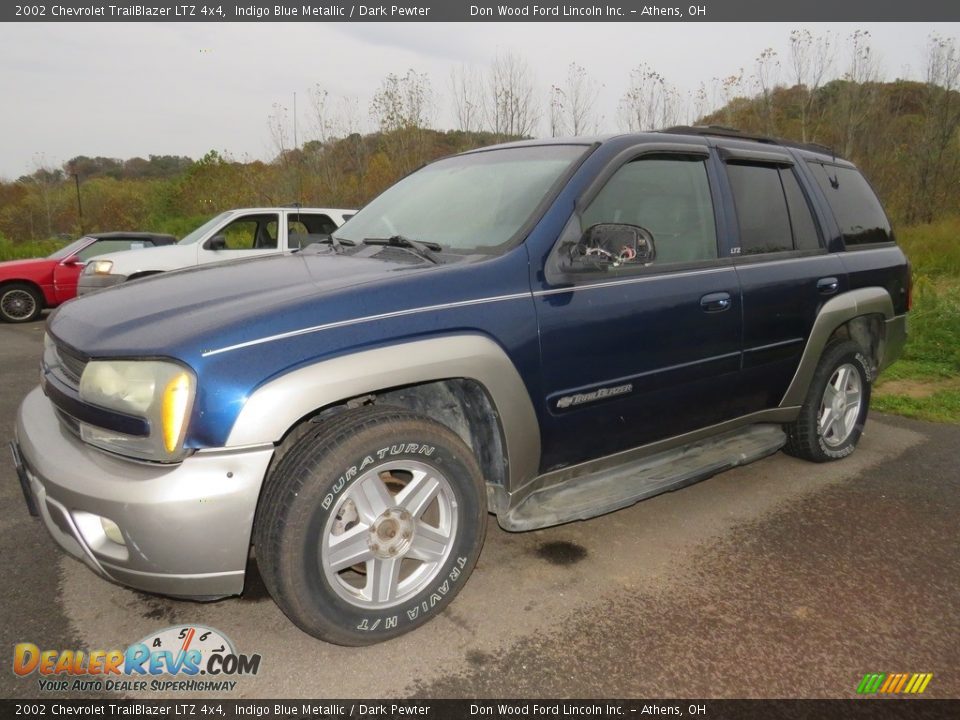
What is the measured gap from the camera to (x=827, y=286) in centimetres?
383

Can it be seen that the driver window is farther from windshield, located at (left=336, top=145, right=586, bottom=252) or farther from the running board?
the running board

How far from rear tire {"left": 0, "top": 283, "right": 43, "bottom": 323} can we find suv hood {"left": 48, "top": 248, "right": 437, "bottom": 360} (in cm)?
1027

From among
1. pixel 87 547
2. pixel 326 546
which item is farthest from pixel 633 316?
pixel 87 547

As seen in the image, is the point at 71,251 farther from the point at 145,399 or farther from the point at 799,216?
the point at 799,216

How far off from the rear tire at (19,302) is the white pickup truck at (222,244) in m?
2.72

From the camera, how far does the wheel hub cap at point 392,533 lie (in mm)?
2398

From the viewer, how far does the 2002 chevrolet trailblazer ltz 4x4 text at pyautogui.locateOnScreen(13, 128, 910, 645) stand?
2100 millimetres

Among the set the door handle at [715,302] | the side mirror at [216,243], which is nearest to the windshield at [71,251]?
the side mirror at [216,243]

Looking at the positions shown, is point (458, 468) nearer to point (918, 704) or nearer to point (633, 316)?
point (633, 316)

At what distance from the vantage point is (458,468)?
8.16 ft

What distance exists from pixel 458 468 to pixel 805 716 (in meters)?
1.36

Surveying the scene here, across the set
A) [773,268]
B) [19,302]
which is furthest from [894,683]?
[19,302]

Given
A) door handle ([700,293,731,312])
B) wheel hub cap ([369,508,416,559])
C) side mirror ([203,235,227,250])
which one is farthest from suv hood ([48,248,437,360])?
side mirror ([203,235,227,250])

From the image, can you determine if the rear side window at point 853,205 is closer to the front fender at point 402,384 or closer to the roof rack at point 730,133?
the roof rack at point 730,133
